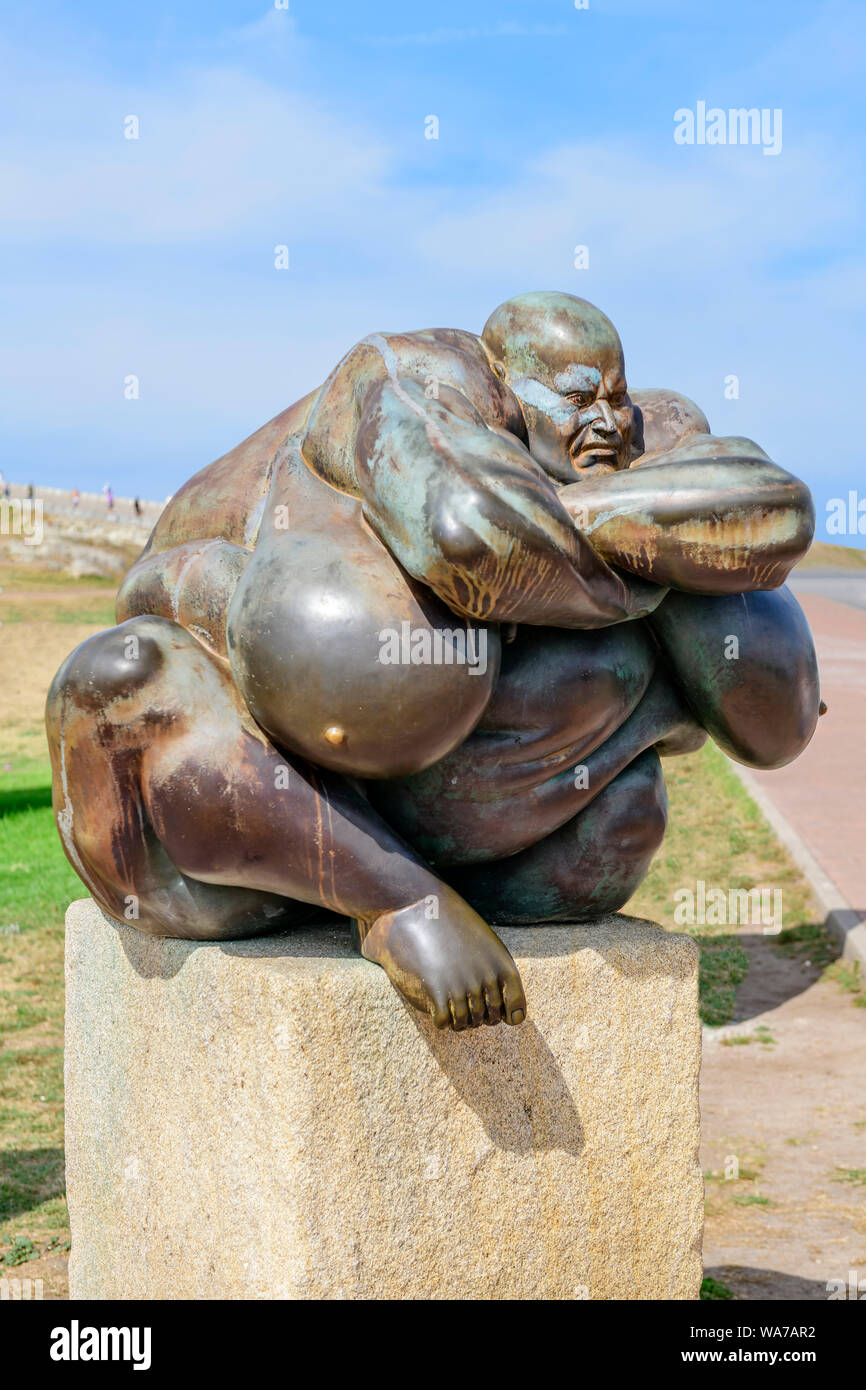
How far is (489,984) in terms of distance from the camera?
7.39ft

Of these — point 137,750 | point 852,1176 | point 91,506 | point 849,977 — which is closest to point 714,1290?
point 852,1176

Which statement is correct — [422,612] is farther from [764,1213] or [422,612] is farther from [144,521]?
[144,521]

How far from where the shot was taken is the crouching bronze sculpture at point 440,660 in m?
2.13

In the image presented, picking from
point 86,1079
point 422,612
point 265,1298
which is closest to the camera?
point 422,612

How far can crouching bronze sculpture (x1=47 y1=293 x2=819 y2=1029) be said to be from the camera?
7.00ft

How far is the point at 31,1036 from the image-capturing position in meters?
6.00

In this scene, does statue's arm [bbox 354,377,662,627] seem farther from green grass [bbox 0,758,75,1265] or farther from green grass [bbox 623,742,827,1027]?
green grass [bbox 623,742,827,1027]

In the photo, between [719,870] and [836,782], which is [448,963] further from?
[836,782]

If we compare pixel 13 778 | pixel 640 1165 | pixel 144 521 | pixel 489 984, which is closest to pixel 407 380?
pixel 489 984

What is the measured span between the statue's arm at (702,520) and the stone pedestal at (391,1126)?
69cm

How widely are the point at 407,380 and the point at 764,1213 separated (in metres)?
3.17

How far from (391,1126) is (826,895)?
6.29 metres

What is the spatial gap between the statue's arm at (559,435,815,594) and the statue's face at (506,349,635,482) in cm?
14

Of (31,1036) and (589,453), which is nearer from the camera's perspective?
(589,453)
